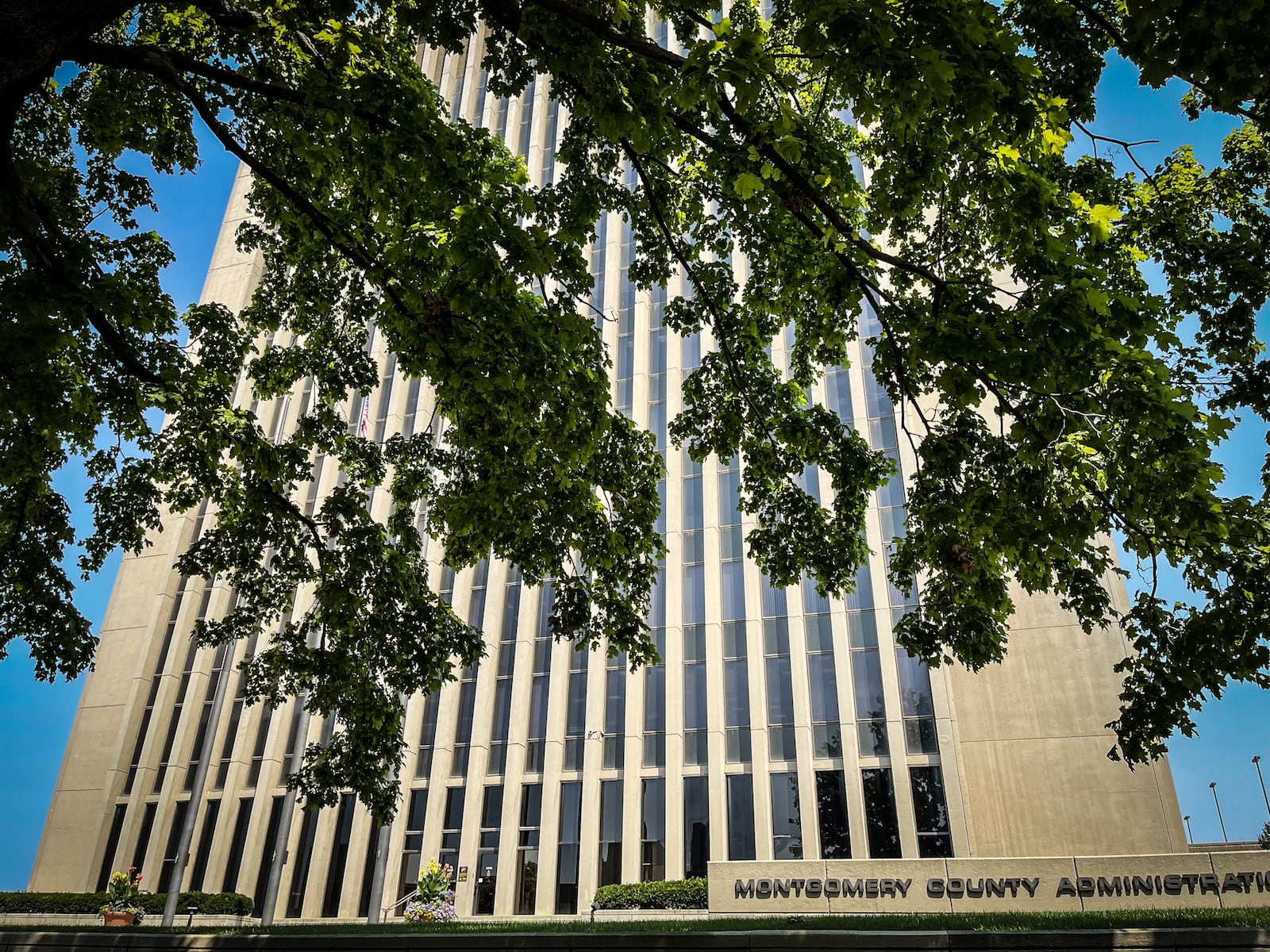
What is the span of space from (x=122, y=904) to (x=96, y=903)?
17.3ft

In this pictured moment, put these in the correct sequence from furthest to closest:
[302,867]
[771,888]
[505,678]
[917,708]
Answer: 1. [505,678]
2. [302,867]
3. [917,708]
4. [771,888]

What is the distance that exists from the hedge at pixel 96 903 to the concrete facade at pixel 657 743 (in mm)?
1078

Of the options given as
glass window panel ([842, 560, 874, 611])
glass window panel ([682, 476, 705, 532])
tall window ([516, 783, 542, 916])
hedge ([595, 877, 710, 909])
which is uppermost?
glass window panel ([682, 476, 705, 532])

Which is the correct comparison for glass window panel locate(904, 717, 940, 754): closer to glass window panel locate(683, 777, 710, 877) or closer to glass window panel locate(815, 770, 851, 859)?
glass window panel locate(815, 770, 851, 859)

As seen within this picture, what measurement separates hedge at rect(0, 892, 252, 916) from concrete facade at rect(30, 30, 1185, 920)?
1.08 metres

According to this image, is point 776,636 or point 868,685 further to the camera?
point 776,636

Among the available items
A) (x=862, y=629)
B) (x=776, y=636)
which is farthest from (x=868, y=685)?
(x=776, y=636)

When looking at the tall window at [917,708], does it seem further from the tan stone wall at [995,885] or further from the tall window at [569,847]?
the tall window at [569,847]

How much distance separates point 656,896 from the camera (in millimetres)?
21391

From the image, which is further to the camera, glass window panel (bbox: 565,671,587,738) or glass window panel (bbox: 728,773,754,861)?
glass window panel (bbox: 565,671,587,738)

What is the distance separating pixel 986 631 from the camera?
8320 millimetres

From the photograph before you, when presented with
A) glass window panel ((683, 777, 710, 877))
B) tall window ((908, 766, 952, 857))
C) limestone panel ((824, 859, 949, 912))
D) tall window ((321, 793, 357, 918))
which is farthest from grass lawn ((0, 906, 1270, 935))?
tall window ((321, 793, 357, 918))

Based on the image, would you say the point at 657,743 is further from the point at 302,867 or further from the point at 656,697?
the point at 302,867

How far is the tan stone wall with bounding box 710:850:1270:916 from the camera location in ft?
41.8
